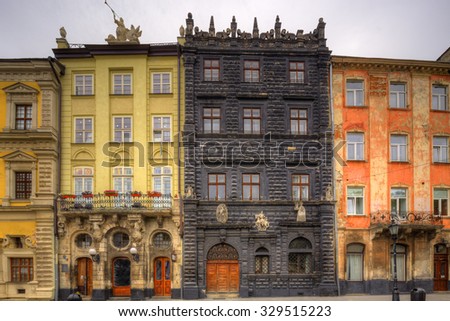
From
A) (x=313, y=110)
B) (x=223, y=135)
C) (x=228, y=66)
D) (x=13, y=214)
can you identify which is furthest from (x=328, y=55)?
(x=13, y=214)

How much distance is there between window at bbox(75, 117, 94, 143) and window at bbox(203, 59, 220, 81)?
6046 millimetres

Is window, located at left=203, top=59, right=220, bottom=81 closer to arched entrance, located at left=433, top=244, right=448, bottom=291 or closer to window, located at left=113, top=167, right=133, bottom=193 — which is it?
window, located at left=113, top=167, right=133, bottom=193

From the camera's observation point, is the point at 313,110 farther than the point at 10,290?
Yes

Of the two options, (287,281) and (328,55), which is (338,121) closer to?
(328,55)

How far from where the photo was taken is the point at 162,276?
2066 centimetres

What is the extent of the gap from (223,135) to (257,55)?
4298 mm

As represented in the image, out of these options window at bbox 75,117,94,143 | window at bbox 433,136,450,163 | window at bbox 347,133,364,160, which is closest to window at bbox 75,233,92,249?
window at bbox 75,117,94,143

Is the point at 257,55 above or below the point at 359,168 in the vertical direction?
above

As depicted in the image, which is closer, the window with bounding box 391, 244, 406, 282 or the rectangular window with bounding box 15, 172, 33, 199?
the rectangular window with bounding box 15, 172, 33, 199

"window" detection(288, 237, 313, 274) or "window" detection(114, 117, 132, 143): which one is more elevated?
"window" detection(114, 117, 132, 143)

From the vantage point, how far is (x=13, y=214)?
20.3m

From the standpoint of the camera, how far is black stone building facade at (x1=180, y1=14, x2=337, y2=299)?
20562 mm

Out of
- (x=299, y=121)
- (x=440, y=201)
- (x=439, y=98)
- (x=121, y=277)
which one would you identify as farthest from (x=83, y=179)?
(x=439, y=98)

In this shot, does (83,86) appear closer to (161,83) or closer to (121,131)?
(121,131)
